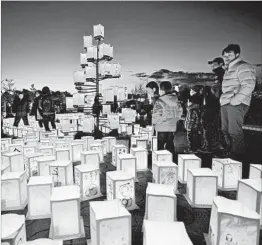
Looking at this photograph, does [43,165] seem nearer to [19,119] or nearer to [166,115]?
[19,119]

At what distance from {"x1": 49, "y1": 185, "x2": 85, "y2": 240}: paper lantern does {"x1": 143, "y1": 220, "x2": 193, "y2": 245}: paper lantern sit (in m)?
0.48

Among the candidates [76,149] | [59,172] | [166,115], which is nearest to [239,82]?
[166,115]

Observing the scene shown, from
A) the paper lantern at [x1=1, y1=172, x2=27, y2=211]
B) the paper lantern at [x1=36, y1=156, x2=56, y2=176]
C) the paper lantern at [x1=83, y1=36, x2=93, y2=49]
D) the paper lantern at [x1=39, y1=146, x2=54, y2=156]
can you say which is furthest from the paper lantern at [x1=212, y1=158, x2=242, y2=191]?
the paper lantern at [x1=83, y1=36, x2=93, y2=49]

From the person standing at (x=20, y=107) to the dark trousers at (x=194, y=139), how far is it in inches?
95.9

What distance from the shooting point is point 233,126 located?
126 inches

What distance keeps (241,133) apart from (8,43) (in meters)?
3.44

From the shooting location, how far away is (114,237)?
3.74ft

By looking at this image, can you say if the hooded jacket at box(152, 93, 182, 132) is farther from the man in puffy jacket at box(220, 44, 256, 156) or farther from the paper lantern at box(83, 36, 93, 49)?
the paper lantern at box(83, 36, 93, 49)

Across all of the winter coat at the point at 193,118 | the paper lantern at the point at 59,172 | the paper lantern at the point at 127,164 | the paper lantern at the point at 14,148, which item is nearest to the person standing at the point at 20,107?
the paper lantern at the point at 14,148

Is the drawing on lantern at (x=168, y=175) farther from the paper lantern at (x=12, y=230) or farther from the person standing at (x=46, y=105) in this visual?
the person standing at (x=46, y=105)

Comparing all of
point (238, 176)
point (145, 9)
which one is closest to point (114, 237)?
point (238, 176)

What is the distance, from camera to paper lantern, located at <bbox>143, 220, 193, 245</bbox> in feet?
3.02

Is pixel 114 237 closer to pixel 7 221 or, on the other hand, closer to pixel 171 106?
pixel 7 221

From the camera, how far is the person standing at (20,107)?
3381 mm
